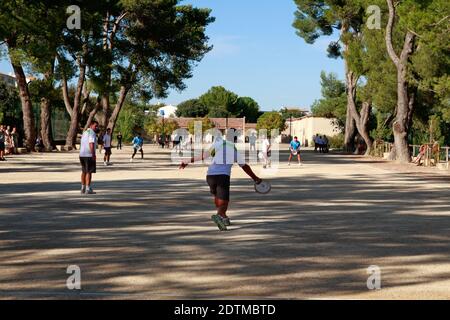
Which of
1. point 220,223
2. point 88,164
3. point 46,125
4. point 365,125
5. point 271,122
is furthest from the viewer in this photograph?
point 271,122

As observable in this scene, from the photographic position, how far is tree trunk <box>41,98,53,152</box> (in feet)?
152

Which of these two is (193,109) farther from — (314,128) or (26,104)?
(26,104)

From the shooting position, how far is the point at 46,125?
4750 centimetres

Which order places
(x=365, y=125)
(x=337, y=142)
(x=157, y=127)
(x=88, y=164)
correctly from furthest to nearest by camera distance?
(x=157, y=127)
(x=337, y=142)
(x=365, y=125)
(x=88, y=164)

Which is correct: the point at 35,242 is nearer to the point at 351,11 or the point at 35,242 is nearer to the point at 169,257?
the point at 169,257

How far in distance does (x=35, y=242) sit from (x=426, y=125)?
139 ft

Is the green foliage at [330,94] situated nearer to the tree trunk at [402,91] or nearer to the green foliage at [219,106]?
the tree trunk at [402,91]

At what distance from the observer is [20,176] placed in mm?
22250

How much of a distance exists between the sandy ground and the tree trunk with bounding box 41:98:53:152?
97.9 feet

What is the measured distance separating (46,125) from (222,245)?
40229mm

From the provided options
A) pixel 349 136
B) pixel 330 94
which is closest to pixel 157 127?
pixel 330 94

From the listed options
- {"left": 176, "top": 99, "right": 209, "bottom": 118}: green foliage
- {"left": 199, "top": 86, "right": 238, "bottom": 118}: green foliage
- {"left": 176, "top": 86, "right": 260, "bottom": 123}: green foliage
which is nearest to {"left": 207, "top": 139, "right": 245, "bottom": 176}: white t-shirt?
{"left": 176, "top": 86, "right": 260, "bottom": 123}: green foliage

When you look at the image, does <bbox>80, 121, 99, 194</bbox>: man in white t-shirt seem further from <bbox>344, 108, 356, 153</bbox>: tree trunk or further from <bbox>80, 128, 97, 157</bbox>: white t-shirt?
<bbox>344, 108, 356, 153</bbox>: tree trunk

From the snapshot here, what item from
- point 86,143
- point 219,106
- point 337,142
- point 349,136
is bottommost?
point 337,142
